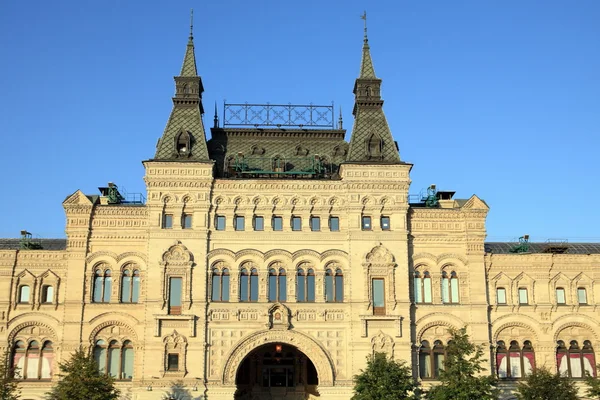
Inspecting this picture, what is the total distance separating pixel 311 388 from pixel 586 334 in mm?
21736

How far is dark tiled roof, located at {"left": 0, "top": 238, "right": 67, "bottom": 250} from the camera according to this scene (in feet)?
202

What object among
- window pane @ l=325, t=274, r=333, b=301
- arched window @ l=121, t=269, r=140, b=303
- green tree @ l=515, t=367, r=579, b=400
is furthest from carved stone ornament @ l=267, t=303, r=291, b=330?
green tree @ l=515, t=367, r=579, b=400

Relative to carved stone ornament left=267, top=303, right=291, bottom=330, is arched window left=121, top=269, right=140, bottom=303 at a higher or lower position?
higher

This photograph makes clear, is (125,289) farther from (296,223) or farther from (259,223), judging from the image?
(296,223)

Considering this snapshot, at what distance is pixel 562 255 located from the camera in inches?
2336

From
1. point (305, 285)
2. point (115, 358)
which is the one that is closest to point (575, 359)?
point (305, 285)

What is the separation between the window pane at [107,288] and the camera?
184 ft

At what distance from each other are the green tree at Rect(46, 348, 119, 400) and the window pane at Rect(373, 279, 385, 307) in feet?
63.9

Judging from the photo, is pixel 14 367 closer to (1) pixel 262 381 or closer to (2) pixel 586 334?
(1) pixel 262 381

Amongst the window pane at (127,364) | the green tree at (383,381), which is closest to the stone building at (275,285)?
the window pane at (127,364)

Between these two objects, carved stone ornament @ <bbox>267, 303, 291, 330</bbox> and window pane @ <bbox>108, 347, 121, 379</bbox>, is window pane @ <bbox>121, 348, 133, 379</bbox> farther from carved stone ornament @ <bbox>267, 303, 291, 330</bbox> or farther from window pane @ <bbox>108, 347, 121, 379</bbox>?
carved stone ornament @ <bbox>267, 303, 291, 330</bbox>

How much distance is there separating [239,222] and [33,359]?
59.6 ft

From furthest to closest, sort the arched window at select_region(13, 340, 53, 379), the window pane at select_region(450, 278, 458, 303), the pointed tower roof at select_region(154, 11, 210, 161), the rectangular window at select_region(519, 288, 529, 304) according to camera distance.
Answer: the rectangular window at select_region(519, 288, 529, 304)
the pointed tower roof at select_region(154, 11, 210, 161)
the window pane at select_region(450, 278, 458, 303)
the arched window at select_region(13, 340, 53, 379)

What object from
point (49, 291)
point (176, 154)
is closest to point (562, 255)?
point (176, 154)
